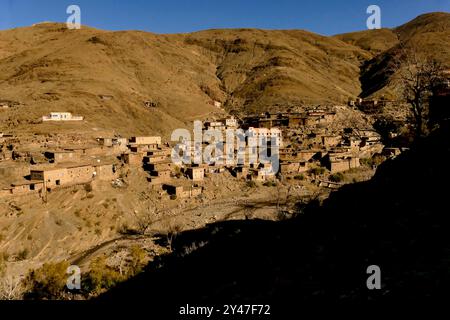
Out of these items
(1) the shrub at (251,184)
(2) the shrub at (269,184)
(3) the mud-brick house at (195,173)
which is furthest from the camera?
(2) the shrub at (269,184)

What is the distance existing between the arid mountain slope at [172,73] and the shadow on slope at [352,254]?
3325cm

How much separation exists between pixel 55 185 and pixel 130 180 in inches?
216

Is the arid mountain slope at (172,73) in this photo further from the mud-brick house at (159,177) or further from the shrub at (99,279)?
the shrub at (99,279)

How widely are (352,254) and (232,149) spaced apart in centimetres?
3157

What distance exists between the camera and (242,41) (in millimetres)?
104000

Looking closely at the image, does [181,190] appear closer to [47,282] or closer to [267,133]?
[47,282]

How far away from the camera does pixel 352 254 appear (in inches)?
199

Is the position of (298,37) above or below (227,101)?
above

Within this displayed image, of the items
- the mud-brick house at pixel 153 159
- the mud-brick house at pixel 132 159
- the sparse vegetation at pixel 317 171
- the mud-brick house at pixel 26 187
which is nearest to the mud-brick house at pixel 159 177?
the mud-brick house at pixel 153 159

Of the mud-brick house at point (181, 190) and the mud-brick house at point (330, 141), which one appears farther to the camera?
the mud-brick house at point (330, 141)

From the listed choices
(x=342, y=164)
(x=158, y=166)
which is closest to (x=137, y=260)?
(x=158, y=166)

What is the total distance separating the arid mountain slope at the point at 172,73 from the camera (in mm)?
47750

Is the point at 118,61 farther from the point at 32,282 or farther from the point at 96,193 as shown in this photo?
the point at 32,282
